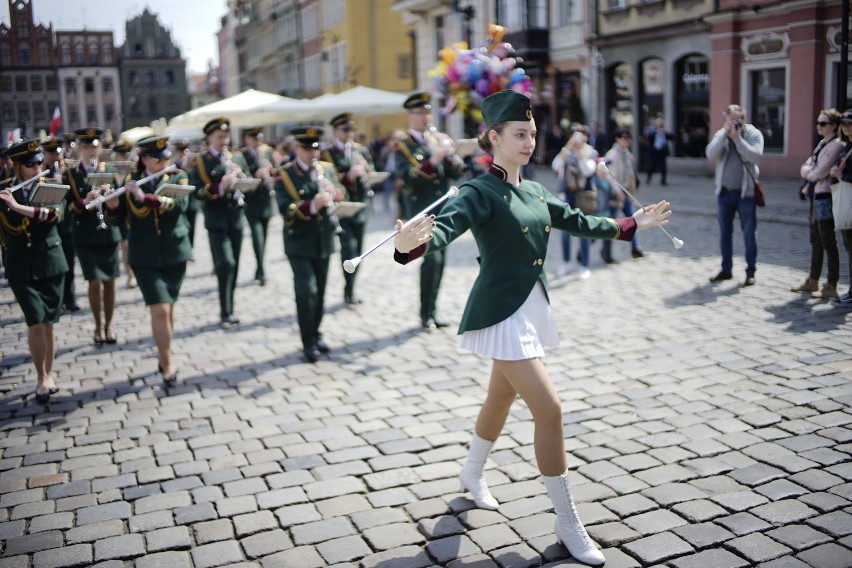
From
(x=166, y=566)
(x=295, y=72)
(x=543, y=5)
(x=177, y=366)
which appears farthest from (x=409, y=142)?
(x=295, y=72)

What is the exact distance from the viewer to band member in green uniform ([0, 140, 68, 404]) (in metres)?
6.83

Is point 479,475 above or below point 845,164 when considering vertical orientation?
below

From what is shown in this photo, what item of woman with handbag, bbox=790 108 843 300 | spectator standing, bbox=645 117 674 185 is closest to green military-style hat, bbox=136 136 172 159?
woman with handbag, bbox=790 108 843 300

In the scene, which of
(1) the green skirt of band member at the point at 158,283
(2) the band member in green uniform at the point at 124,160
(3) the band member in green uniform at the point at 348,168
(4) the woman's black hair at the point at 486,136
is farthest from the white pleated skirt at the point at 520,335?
(2) the band member in green uniform at the point at 124,160

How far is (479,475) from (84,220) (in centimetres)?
611

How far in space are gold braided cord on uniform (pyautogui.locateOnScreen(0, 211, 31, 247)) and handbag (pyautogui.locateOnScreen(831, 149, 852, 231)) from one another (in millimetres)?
7717

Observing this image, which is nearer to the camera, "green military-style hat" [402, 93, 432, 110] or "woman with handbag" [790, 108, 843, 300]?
"woman with handbag" [790, 108, 843, 300]

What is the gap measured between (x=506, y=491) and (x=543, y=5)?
31.2 meters

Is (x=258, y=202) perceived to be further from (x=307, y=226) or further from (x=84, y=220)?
(x=307, y=226)

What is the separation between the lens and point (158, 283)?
7062 mm

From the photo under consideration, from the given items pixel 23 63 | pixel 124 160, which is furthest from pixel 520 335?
pixel 124 160

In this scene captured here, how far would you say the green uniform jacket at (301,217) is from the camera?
7812 mm

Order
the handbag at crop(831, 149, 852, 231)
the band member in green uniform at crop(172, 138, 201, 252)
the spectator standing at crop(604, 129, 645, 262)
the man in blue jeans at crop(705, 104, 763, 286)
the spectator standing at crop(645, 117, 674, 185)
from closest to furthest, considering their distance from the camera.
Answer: the handbag at crop(831, 149, 852, 231)
the man in blue jeans at crop(705, 104, 763, 286)
the spectator standing at crop(604, 129, 645, 262)
the band member in green uniform at crop(172, 138, 201, 252)
the spectator standing at crop(645, 117, 674, 185)

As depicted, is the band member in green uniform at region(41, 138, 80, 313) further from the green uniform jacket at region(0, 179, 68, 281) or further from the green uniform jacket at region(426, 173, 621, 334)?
the green uniform jacket at region(426, 173, 621, 334)
